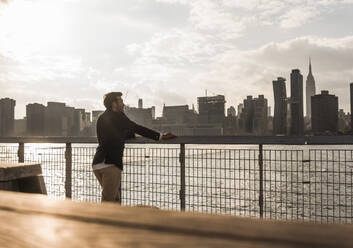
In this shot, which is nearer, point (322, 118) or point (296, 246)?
point (296, 246)

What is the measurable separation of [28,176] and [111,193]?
70.6 inches

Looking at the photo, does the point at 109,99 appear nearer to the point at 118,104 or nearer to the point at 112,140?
the point at 118,104

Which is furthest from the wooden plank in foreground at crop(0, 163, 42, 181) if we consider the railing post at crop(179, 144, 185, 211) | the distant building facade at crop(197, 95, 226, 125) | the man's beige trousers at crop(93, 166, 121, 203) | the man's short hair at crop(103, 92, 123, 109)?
the distant building facade at crop(197, 95, 226, 125)

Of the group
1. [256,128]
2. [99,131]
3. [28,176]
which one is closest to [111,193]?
[99,131]

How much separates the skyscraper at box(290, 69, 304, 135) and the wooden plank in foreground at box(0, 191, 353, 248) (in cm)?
13091

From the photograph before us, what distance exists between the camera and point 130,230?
2.62ft

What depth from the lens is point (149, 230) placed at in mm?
789

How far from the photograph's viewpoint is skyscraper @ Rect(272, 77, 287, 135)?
142 m

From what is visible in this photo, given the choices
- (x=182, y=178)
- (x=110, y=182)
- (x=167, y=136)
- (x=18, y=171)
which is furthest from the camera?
(x=182, y=178)

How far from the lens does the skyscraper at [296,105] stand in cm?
13425

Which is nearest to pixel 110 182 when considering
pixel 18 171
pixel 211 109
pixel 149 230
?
pixel 18 171

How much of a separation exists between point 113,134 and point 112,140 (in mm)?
83

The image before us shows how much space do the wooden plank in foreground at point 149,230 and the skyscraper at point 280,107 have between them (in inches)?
5255

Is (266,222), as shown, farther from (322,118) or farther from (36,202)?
(322,118)
